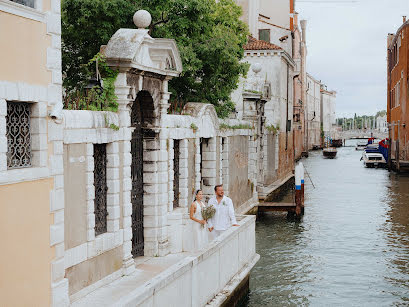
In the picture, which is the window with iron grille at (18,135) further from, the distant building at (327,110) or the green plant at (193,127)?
the distant building at (327,110)

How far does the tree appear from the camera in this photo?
17.7 metres

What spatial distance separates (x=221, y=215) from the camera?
11.8 metres

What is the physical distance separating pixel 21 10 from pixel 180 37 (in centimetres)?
1143

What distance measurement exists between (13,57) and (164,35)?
11404 mm

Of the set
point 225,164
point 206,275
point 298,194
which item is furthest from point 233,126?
point 206,275

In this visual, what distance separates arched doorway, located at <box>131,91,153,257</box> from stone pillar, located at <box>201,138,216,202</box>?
15.3 ft

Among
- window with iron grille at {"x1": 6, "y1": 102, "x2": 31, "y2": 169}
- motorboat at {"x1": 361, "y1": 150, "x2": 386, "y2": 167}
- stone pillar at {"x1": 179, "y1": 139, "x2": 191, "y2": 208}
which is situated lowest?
motorboat at {"x1": 361, "y1": 150, "x2": 386, "y2": 167}

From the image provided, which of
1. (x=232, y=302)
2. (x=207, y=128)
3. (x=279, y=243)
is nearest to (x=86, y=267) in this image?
(x=232, y=302)

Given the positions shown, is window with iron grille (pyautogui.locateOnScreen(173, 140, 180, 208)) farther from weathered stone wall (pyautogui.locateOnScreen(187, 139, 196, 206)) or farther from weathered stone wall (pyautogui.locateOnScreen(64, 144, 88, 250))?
weathered stone wall (pyautogui.locateOnScreen(64, 144, 88, 250))

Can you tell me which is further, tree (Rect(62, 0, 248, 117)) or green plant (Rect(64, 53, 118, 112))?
tree (Rect(62, 0, 248, 117))

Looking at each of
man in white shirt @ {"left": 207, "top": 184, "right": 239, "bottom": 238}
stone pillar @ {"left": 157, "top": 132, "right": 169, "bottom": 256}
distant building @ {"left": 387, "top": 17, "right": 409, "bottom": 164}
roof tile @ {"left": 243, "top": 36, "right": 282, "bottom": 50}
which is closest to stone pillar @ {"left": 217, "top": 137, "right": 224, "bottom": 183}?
stone pillar @ {"left": 157, "top": 132, "right": 169, "bottom": 256}

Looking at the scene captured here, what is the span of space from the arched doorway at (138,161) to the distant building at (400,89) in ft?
114

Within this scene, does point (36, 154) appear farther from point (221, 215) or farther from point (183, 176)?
point (183, 176)

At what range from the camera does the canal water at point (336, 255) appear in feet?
43.0
